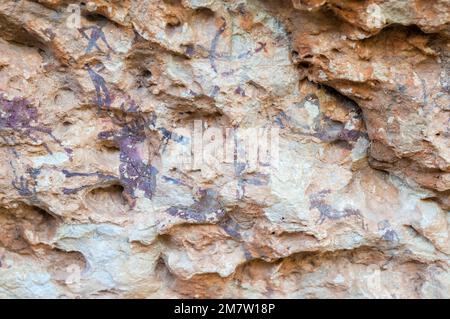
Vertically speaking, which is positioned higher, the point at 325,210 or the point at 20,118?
the point at 20,118

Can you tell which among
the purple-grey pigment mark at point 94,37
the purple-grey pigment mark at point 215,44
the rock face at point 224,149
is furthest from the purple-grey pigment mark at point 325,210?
the purple-grey pigment mark at point 94,37

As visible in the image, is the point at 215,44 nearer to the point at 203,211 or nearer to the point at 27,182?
the point at 203,211

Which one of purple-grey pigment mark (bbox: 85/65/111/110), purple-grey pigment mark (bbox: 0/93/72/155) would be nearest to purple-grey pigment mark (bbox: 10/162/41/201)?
purple-grey pigment mark (bbox: 0/93/72/155)

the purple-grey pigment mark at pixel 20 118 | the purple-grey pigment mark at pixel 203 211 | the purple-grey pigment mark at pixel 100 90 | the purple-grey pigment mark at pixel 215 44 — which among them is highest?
the purple-grey pigment mark at pixel 215 44

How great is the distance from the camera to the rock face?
1.68m

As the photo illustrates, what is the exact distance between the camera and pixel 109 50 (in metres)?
1.71

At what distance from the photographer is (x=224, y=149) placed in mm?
1827

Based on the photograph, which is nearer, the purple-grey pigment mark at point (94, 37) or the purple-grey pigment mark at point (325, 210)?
the purple-grey pigment mark at point (94, 37)

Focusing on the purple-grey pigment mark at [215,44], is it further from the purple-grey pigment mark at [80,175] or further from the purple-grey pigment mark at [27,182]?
the purple-grey pigment mark at [27,182]

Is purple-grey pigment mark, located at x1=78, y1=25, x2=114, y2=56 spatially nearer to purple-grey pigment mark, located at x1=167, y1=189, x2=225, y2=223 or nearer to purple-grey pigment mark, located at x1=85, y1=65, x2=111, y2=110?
purple-grey pigment mark, located at x1=85, y1=65, x2=111, y2=110

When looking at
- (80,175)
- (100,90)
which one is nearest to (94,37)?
(100,90)

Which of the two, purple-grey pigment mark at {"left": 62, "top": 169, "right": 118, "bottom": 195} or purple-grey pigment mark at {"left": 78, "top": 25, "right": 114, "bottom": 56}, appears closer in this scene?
purple-grey pigment mark at {"left": 78, "top": 25, "right": 114, "bottom": 56}

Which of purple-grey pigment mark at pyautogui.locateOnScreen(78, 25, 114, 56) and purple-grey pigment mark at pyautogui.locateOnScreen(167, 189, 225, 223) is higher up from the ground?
purple-grey pigment mark at pyautogui.locateOnScreen(78, 25, 114, 56)

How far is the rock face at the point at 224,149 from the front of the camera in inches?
66.1
